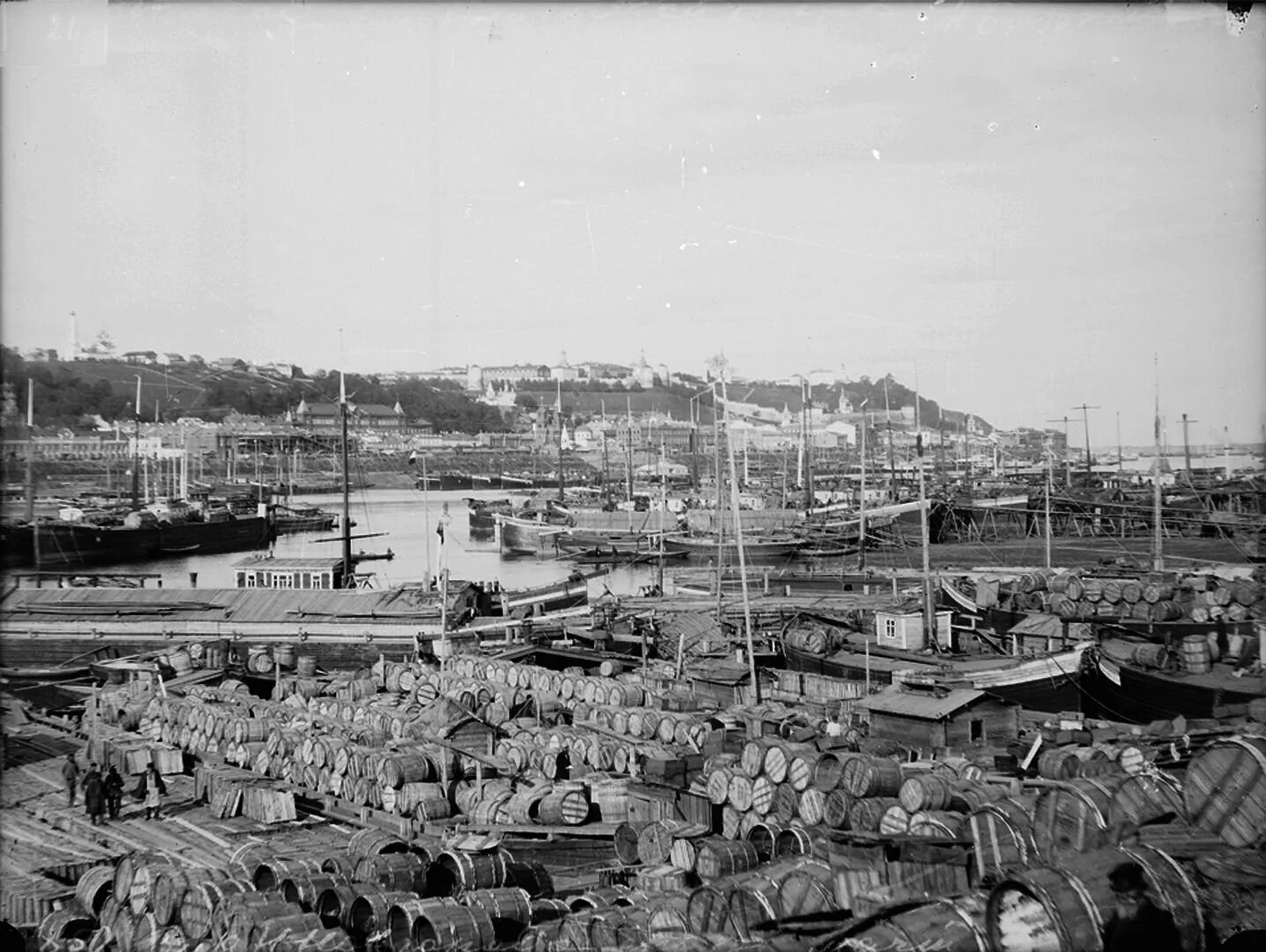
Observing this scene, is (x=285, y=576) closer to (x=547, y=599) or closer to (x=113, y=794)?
(x=547, y=599)

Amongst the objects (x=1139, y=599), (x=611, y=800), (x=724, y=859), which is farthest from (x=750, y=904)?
(x=1139, y=599)

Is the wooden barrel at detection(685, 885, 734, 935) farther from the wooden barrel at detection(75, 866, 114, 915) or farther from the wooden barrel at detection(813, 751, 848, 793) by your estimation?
the wooden barrel at detection(75, 866, 114, 915)

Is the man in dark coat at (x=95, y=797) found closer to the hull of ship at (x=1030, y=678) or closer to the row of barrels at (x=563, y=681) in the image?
the row of barrels at (x=563, y=681)

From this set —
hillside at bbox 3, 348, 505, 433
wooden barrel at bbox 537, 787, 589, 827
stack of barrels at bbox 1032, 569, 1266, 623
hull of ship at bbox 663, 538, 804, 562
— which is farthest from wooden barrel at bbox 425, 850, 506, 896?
hull of ship at bbox 663, 538, 804, 562

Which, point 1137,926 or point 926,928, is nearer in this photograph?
point 1137,926

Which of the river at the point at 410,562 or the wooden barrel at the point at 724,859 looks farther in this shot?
the river at the point at 410,562

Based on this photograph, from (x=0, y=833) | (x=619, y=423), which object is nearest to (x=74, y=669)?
(x=0, y=833)

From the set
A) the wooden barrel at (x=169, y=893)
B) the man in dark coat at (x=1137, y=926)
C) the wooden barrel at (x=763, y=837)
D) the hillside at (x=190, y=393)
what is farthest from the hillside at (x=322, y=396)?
the man in dark coat at (x=1137, y=926)
